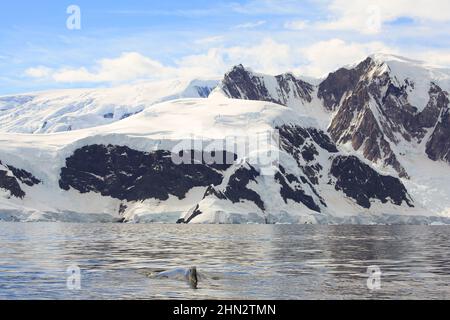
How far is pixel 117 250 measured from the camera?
486ft

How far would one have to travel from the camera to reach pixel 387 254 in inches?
5655
